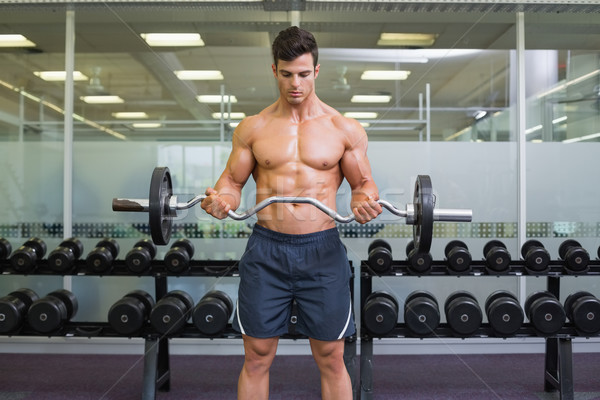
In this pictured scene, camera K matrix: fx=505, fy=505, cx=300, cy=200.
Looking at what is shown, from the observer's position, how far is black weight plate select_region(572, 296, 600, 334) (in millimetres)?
2490

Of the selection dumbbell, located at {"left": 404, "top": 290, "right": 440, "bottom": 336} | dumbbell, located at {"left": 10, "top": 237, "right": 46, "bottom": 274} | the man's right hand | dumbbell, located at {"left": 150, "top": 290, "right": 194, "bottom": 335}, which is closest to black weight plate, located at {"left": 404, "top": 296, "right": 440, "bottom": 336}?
dumbbell, located at {"left": 404, "top": 290, "right": 440, "bottom": 336}

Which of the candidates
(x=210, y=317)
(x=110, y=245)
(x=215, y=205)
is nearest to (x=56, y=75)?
(x=110, y=245)

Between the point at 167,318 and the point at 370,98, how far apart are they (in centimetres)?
210

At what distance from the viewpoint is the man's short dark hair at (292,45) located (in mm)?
1604

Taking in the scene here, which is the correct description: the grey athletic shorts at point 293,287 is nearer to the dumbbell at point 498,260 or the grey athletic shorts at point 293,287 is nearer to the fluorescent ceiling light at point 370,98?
the dumbbell at point 498,260

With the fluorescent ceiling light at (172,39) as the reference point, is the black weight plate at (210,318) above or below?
below

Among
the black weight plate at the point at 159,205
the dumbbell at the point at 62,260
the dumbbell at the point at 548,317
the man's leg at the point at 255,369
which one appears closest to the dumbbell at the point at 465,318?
the dumbbell at the point at 548,317

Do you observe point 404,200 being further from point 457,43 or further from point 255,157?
point 255,157

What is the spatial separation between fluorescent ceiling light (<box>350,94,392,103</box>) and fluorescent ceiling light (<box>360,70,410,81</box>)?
120mm

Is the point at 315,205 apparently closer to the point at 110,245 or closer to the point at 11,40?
the point at 110,245

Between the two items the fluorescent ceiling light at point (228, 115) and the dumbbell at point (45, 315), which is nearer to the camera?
the dumbbell at point (45, 315)

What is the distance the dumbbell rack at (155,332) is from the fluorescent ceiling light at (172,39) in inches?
64.7

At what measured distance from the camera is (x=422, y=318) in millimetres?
2518

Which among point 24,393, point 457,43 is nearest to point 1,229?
point 24,393
